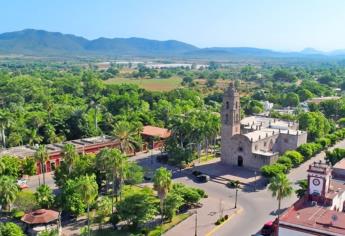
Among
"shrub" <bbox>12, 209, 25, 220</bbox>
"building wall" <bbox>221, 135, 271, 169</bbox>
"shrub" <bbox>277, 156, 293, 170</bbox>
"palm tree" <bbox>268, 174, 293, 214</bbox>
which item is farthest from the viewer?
"building wall" <bbox>221, 135, 271, 169</bbox>

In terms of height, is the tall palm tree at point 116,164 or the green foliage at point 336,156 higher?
the tall palm tree at point 116,164

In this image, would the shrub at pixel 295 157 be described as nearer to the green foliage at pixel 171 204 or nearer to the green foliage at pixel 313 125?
the green foliage at pixel 313 125

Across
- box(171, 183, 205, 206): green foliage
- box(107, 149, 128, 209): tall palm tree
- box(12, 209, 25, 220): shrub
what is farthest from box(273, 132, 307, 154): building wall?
box(12, 209, 25, 220): shrub

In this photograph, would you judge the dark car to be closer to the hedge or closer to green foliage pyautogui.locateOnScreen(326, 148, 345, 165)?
the hedge

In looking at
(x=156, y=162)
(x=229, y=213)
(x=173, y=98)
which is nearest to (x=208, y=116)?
(x=156, y=162)

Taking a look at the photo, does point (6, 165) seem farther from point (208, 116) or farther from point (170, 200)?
point (208, 116)

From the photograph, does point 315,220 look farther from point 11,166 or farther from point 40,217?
point 11,166

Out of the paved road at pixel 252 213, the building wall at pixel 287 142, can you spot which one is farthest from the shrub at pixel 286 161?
the building wall at pixel 287 142
